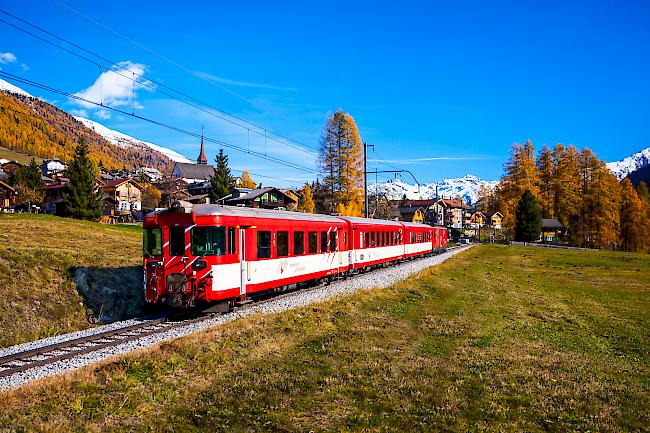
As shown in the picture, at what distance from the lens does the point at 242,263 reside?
15992 mm

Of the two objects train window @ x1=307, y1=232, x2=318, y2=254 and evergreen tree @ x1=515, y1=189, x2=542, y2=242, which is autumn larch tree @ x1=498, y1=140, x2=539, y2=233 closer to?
evergreen tree @ x1=515, y1=189, x2=542, y2=242

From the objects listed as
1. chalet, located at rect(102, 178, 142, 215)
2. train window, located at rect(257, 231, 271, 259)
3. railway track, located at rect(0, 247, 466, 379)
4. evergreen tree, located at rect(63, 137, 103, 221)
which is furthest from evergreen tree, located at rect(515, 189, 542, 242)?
railway track, located at rect(0, 247, 466, 379)

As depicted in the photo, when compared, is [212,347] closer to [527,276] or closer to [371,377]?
[371,377]

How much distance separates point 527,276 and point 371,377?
88.0 ft

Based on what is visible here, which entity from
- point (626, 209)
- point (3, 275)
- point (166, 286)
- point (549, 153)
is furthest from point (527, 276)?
point (626, 209)

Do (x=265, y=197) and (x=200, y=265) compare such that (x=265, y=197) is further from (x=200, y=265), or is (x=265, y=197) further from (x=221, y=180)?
(x=200, y=265)

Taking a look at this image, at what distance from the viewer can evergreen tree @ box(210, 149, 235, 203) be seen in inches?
2997

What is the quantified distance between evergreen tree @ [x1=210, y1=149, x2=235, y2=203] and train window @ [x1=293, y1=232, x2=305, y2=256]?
2214 inches

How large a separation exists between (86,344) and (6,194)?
62.7 metres

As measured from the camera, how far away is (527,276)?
Answer: 32.8 metres

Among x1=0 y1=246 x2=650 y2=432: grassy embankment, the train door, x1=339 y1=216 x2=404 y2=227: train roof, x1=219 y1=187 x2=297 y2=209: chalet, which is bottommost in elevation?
x1=0 y1=246 x2=650 y2=432: grassy embankment

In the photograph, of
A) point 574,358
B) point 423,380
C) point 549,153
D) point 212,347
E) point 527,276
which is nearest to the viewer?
point 423,380

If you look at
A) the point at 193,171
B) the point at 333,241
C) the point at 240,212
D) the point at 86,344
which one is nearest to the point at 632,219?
the point at 333,241

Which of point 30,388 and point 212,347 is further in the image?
point 212,347
